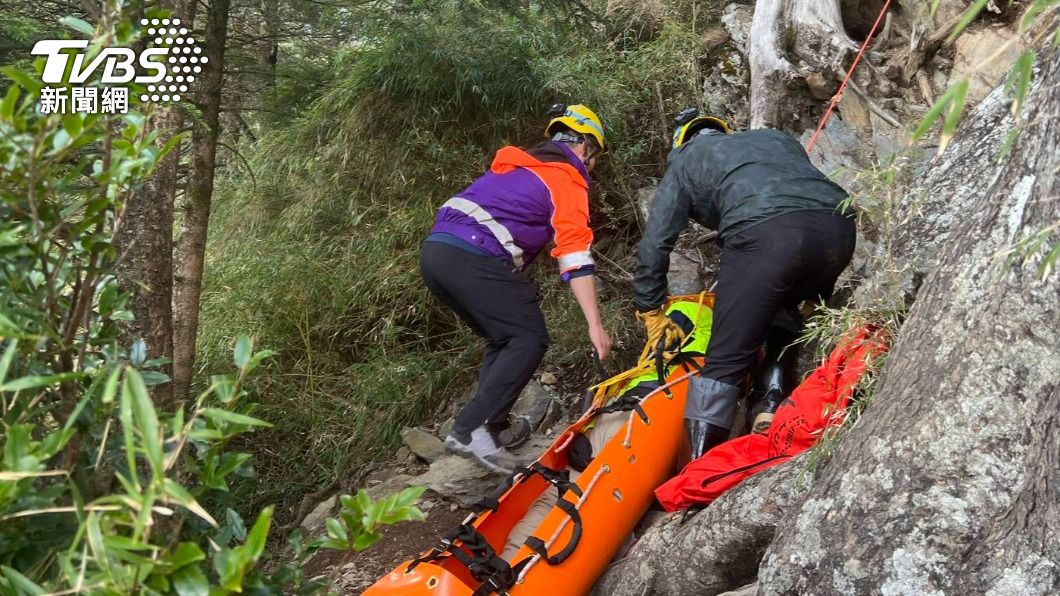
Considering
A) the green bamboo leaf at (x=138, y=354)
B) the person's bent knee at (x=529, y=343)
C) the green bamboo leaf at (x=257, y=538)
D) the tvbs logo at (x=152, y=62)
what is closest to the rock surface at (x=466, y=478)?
the person's bent knee at (x=529, y=343)

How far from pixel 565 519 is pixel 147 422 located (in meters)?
2.43

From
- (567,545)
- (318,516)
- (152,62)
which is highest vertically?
(152,62)

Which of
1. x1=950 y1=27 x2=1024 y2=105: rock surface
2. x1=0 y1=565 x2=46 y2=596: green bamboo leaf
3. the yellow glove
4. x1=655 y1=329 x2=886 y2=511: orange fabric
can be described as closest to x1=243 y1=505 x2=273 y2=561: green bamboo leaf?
x1=0 y1=565 x2=46 y2=596: green bamboo leaf

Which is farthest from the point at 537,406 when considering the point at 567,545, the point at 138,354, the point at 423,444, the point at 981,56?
the point at 138,354

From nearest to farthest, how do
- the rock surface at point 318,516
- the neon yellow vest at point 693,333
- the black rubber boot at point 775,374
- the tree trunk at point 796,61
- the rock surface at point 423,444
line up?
the neon yellow vest at point 693,333 → the black rubber boot at point 775,374 → the rock surface at point 318,516 → the rock surface at point 423,444 → the tree trunk at point 796,61

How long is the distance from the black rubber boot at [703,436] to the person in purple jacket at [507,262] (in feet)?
1.98

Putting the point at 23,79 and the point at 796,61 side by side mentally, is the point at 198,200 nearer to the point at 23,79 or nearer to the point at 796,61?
the point at 23,79

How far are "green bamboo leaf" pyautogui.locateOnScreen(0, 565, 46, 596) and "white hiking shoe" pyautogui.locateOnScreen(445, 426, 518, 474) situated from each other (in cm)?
311

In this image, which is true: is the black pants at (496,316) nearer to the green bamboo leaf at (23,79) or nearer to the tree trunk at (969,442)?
the tree trunk at (969,442)

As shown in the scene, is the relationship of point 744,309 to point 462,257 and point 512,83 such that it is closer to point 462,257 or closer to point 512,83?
point 462,257

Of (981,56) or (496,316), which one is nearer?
(496,316)

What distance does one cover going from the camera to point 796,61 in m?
5.92

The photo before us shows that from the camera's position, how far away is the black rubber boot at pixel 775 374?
4238mm

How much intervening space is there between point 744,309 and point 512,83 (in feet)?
9.56
